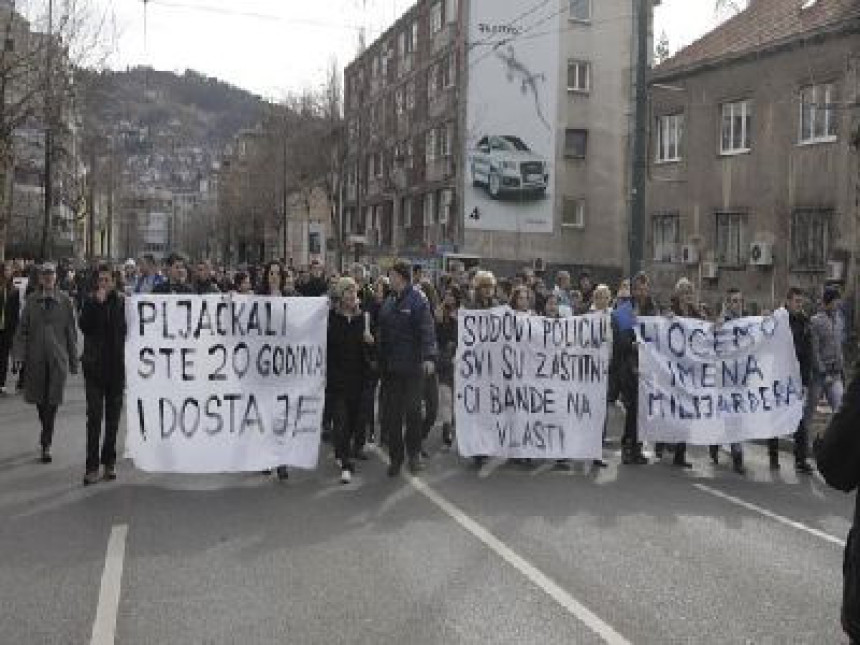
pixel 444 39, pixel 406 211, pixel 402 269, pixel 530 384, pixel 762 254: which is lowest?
pixel 530 384

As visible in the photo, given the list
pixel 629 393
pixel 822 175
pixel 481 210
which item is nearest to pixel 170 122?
pixel 481 210

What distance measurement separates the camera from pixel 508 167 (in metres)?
48.0

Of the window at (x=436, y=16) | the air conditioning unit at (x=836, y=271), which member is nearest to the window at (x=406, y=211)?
the window at (x=436, y=16)

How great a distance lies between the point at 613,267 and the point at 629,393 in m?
37.8

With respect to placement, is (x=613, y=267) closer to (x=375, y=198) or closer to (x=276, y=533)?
(x=375, y=198)

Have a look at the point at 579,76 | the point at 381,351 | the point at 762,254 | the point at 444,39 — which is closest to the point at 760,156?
the point at 762,254

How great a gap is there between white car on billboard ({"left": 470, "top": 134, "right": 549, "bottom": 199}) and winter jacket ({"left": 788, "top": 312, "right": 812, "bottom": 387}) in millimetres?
36233

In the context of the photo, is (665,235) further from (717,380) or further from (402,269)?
(402,269)

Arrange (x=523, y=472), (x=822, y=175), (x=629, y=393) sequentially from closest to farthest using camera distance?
(x=523, y=472) → (x=629, y=393) → (x=822, y=175)

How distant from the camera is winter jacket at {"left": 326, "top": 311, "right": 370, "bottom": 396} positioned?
414 inches

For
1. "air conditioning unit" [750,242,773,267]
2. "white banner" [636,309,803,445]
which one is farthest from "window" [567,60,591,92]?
"white banner" [636,309,803,445]

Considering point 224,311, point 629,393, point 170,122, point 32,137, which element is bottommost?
point 629,393

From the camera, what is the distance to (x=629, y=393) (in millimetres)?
12000

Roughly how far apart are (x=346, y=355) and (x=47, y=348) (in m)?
3.10
